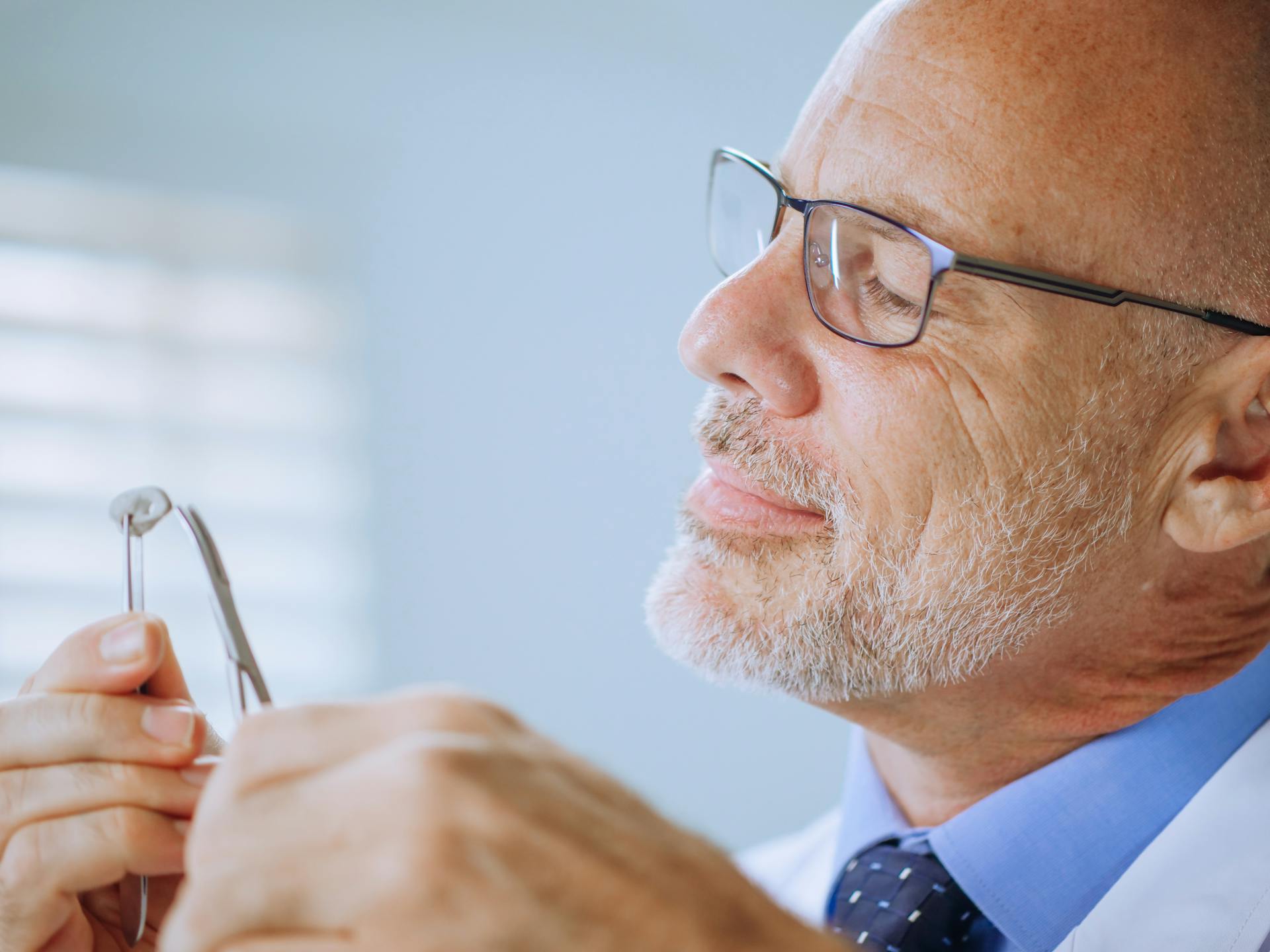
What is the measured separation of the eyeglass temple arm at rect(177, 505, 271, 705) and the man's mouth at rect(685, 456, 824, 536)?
49 cm

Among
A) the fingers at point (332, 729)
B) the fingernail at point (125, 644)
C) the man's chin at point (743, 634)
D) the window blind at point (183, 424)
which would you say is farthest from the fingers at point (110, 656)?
the window blind at point (183, 424)

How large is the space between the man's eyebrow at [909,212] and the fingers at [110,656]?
0.68m

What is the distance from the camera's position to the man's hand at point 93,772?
0.67 m

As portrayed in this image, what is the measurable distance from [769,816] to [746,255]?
198 centimetres

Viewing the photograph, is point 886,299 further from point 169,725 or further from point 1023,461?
point 169,725

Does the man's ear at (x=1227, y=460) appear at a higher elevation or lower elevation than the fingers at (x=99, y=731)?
higher

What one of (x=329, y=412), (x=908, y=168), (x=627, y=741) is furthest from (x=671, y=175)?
(x=908, y=168)

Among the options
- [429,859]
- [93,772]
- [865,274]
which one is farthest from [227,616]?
[865,274]

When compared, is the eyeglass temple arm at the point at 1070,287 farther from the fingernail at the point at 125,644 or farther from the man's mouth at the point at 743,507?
the fingernail at the point at 125,644

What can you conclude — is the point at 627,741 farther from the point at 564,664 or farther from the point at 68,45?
the point at 68,45

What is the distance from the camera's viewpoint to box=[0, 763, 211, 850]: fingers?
668 millimetres

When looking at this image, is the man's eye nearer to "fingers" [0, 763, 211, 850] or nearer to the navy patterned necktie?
the navy patterned necktie

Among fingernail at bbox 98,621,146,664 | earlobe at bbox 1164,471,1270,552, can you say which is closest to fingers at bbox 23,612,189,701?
fingernail at bbox 98,621,146,664

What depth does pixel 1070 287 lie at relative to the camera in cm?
94
